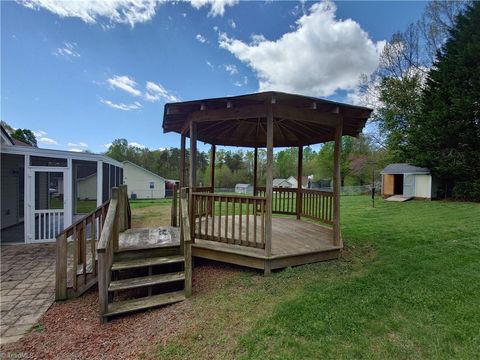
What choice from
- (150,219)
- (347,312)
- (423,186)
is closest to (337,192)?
(347,312)

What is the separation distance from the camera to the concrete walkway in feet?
9.17

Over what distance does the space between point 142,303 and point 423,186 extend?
1936 cm

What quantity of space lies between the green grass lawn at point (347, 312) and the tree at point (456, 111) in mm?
13840

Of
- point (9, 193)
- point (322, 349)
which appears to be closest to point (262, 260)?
point (322, 349)

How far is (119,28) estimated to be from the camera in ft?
34.2

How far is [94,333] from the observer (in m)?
2.71

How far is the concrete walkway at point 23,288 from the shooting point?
2.79 meters

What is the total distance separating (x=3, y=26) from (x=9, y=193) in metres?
5.23

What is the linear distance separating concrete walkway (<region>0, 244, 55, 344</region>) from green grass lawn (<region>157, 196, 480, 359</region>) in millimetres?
1863

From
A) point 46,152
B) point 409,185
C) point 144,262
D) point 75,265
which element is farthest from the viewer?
point 409,185

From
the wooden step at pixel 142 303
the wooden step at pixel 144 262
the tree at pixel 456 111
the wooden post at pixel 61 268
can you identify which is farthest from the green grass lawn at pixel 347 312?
the tree at pixel 456 111

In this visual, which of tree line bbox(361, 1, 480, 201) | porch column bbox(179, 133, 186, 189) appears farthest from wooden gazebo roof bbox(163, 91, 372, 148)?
tree line bbox(361, 1, 480, 201)

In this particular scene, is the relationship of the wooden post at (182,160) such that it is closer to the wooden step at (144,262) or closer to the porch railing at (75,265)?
the porch railing at (75,265)

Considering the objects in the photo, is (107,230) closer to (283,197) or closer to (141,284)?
(141,284)
